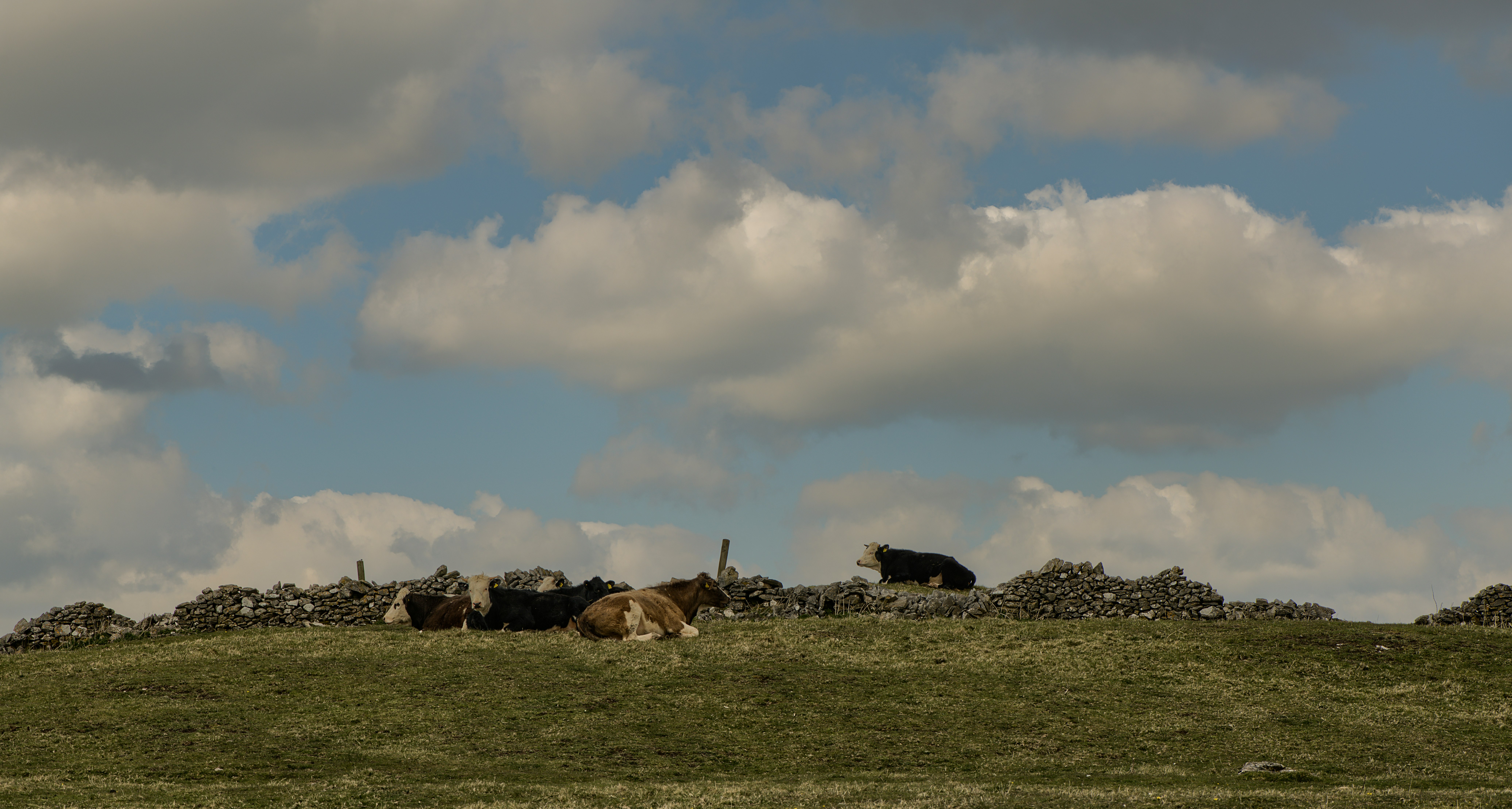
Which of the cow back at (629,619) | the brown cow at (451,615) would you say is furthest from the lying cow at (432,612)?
the cow back at (629,619)

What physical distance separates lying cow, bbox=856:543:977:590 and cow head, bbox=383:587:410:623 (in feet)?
58.3

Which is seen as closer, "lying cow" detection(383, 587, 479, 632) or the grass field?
the grass field

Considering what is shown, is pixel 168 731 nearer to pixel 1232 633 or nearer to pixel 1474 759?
pixel 1474 759

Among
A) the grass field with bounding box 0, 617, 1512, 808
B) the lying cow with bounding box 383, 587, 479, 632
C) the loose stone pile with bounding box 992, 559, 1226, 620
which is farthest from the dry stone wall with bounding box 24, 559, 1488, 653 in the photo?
the grass field with bounding box 0, 617, 1512, 808

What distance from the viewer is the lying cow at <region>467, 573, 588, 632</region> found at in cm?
2944

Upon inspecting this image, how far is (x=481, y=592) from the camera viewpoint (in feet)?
98.9

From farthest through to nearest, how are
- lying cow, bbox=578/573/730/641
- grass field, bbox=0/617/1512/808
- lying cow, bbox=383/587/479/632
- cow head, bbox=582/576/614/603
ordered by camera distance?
cow head, bbox=582/576/614/603, lying cow, bbox=383/587/479/632, lying cow, bbox=578/573/730/641, grass field, bbox=0/617/1512/808

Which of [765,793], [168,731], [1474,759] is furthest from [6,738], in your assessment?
[1474,759]

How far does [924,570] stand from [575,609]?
62.1 ft

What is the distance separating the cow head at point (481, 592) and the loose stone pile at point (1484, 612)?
25.9 m

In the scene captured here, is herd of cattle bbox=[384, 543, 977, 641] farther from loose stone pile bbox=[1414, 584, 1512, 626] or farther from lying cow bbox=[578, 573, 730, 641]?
loose stone pile bbox=[1414, 584, 1512, 626]

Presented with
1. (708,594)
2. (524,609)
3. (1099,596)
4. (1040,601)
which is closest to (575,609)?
(524,609)

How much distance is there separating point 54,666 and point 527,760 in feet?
55.0

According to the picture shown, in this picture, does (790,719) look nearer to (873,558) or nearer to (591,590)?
(591,590)
